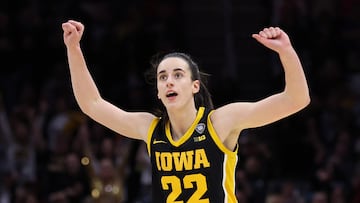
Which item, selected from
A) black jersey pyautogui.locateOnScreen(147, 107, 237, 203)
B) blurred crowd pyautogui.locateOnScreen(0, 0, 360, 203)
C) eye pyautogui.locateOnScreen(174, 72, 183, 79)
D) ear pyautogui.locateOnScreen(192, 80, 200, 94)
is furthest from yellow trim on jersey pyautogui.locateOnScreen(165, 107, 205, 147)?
blurred crowd pyautogui.locateOnScreen(0, 0, 360, 203)

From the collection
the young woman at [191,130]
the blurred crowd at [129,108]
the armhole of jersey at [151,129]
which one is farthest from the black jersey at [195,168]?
the blurred crowd at [129,108]

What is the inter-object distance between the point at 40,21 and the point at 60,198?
12.1ft

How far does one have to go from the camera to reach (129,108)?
12.4 meters

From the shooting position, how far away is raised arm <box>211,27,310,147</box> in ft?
16.5

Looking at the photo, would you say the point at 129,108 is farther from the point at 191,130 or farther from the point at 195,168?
the point at 195,168

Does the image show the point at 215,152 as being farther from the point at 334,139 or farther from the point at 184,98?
the point at 334,139

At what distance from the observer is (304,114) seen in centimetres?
1204

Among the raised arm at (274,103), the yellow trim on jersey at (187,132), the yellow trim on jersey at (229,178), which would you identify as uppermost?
the raised arm at (274,103)

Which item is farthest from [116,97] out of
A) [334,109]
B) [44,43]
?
[334,109]

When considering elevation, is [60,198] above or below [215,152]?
below

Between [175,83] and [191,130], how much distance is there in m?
0.31

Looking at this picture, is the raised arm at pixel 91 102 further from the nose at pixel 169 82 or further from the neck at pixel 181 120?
the nose at pixel 169 82

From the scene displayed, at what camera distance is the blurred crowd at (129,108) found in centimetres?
1095

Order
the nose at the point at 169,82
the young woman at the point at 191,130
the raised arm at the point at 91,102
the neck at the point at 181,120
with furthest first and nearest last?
the raised arm at the point at 91,102
the neck at the point at 181,120
the nose at the point at 169,82
the young woman at the point at 191,130
